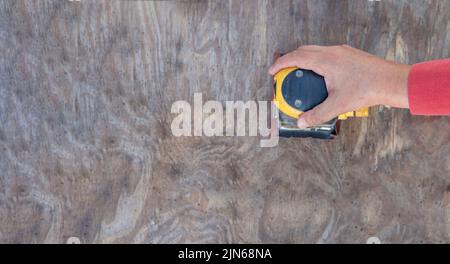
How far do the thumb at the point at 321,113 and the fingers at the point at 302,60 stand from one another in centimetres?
6

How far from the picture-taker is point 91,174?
→ 3.02 ft

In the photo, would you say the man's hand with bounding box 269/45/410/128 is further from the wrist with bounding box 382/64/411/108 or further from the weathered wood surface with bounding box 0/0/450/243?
the weathered wood surface with bounding box 0/0/450/243

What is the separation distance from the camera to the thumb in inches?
30.3

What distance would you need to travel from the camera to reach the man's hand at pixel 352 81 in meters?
0.75

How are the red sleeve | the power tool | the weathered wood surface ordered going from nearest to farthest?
the red sleeve, the power tool, the weathered wood surface

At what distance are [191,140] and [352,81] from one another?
1.10ft

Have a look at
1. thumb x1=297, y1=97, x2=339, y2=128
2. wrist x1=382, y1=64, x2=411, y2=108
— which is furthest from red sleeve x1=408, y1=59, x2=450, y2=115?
thumb x1=297, y1=97, x2=339, y2=128

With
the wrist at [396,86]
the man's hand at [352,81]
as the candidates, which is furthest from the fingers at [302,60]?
the wrist at [396,86]

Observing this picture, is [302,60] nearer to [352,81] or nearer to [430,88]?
[352,81]

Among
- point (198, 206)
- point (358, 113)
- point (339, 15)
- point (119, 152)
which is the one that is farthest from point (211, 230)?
point (339, 15)

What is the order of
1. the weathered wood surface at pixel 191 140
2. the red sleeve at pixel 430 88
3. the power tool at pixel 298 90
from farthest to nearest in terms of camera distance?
1. the weathered wood surface at pixel 191 140
2. the power tool at pixel 298 90
3. the red sleeve at pixel 430 88

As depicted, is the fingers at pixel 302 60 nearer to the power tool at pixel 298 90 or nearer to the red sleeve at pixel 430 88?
the power tool at pixel 298 90

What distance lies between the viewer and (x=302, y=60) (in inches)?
31.6
